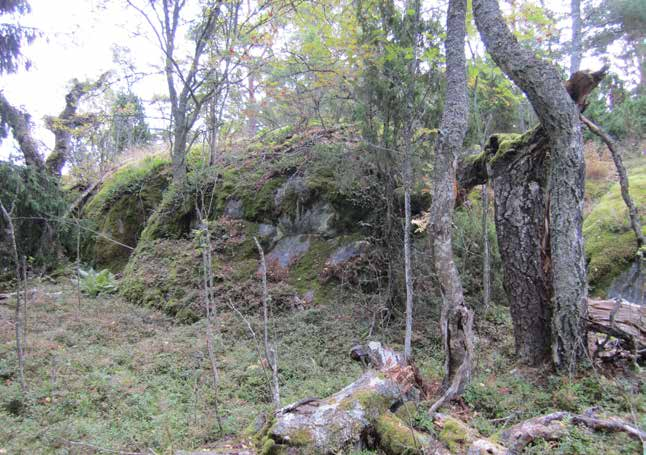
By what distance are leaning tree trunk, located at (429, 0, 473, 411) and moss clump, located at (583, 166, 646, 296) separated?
436 centimetres

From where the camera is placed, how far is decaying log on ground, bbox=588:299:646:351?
438 cm

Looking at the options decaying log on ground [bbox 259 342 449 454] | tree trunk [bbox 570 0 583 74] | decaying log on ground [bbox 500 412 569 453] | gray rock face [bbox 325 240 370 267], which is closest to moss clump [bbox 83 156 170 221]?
gray rock face [bbox 325 240 370 267]

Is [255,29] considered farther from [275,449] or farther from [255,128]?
[275,449]

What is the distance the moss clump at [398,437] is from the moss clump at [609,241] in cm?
561

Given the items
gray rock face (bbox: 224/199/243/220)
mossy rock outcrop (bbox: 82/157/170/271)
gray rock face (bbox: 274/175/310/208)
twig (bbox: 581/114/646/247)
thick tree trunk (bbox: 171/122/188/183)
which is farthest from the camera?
mossy rock outcrop (bbox: 82/157/170/271)

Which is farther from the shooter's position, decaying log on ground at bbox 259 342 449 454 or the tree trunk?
the tree trunk

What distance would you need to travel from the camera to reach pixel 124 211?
1198 cm

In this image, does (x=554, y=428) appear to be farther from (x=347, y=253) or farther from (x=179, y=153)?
(x=179, y=153)

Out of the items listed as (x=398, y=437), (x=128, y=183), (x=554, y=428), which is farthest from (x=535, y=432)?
(x=128, y=183)

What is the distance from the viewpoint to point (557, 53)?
14570 mm

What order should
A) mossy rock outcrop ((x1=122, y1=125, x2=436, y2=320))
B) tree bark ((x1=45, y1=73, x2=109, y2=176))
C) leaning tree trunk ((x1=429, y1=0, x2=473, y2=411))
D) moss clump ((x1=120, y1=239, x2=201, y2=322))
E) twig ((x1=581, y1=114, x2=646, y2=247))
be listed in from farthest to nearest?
tree bark ((x1=45, y1=73, x2=109, y2=176)), moss clump ((x1=120, y1=239, x2=201, y2=322)), mossy rock outcrop ((x1=122, y1=125, x2=436, y2=320)), leaning tree trunk ((x1=429, y1=0, x2=473, y2=411)), twig ((x1=581, y1=114, x2=646, y2=247))

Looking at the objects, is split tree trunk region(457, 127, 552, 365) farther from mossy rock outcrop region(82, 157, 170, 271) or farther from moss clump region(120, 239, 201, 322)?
mossy rock outcrop region(82, 157, 170, 271)

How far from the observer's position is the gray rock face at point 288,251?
823 centimetres

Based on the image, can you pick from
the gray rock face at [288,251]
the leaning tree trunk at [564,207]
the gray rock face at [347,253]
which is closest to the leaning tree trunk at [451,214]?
the leaning tree trunk at [564,207]
